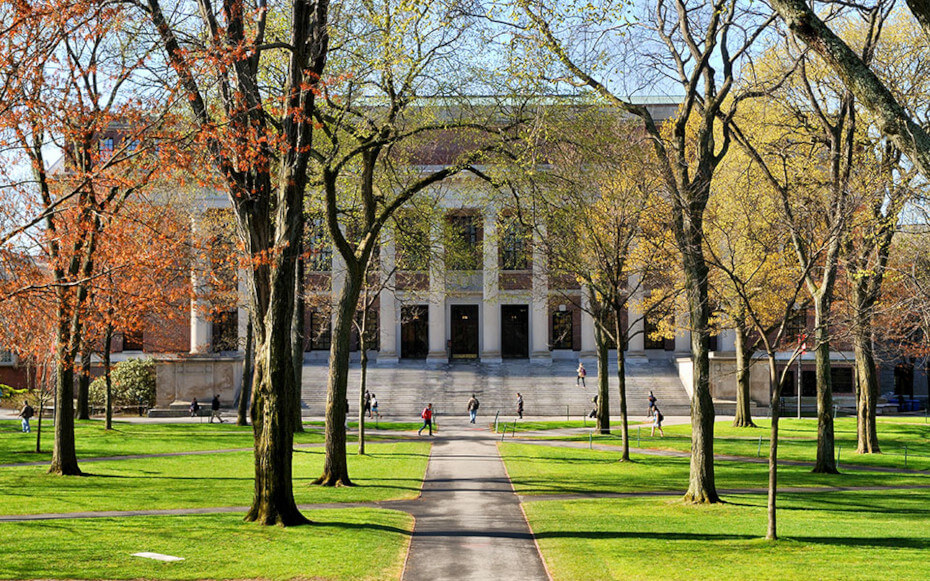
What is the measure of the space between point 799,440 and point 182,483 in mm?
25522

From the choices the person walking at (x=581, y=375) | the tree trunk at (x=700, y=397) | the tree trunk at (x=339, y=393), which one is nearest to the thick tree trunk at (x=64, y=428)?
the tree trunk at (x=339, y=393)

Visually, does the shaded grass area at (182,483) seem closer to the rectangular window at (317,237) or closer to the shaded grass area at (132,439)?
the shaded grass area at (132,439)

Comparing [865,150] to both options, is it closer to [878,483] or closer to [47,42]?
[878,483]

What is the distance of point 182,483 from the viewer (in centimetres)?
2295

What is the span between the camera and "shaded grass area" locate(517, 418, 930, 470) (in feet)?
104

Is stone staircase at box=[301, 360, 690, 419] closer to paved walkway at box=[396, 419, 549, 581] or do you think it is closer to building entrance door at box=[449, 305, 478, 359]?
building entrance door at box=[449, 305, 478, 359]

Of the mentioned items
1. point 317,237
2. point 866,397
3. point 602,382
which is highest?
point 317,237

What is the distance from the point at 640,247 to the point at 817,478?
40.8ft

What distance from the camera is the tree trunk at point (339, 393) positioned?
73.4 feet

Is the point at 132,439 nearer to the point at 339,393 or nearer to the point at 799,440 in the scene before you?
the point at 339,393

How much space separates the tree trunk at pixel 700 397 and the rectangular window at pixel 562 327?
43901mm

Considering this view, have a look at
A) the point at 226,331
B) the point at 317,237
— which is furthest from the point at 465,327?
the point at 317,237

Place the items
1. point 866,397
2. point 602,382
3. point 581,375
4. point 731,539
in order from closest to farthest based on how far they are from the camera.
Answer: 1. point 731,539
2. point 866,397
3. point 602,382
4. point 581,375

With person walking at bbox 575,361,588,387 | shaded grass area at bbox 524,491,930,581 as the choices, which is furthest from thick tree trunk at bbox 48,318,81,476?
person walking at bbox 575,361,588,387
